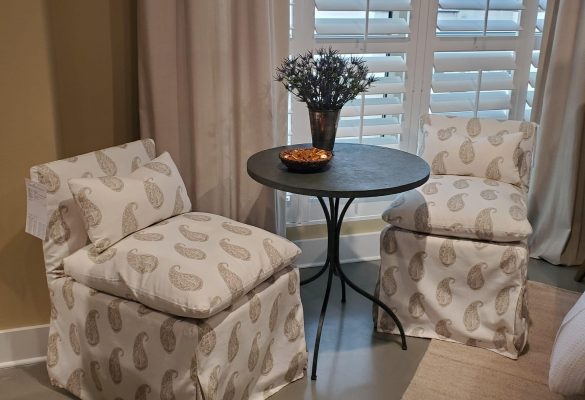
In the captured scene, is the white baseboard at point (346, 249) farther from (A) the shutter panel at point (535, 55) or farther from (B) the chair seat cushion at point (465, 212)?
(A) the shutter panel at point (535, 55)

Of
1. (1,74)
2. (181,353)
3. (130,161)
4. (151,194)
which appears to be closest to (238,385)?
(181,353)

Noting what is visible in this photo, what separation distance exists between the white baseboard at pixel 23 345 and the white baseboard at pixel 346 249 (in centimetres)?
129

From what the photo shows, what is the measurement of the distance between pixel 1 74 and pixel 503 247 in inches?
76.2

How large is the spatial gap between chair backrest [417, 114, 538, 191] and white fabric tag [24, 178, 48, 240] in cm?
169

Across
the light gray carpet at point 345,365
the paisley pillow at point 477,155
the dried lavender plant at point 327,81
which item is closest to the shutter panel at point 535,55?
the paisley pillow at point 477,155

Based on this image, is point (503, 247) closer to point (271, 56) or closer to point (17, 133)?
point (271, 56)

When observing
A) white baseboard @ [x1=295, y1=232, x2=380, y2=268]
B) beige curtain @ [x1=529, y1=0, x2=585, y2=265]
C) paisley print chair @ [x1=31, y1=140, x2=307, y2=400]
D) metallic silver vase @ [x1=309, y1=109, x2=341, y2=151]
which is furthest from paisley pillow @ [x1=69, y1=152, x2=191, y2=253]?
beige curtain @ [x1=529, y1=0, x2=585, y2=265]

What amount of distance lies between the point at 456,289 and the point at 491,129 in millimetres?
825

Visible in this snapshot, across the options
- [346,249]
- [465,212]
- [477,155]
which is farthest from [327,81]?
[346,249]

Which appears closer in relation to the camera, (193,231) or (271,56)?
(193,231)

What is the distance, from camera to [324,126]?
2420 mm

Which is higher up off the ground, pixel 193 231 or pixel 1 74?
pixel 1 74

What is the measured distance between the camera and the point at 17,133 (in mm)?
2143

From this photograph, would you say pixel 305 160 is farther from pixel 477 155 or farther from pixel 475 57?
pixel 475 57
